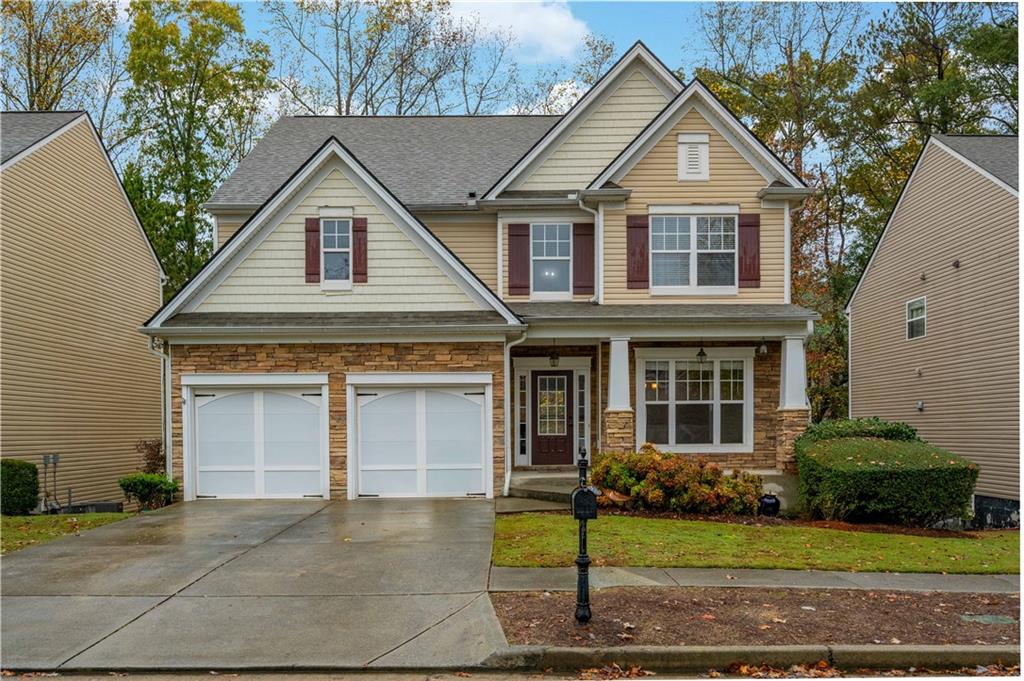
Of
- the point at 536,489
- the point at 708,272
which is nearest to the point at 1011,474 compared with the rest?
the point at 708,272

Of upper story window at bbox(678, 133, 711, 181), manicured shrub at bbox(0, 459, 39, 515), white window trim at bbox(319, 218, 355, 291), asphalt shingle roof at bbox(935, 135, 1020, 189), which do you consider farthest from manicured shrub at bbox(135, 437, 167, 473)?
asphalt shingle roof at bbox(935, 135, 1020, 189)

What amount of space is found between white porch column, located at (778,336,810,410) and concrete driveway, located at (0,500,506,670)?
6.80 meters

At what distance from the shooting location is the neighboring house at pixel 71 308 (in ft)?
55.7

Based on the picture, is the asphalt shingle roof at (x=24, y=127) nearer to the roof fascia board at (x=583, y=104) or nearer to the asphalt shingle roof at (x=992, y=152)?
the roof fascia board at (x=583, y=104)

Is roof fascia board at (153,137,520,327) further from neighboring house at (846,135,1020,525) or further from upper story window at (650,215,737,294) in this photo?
neighboring house at (846,135,1020,525)

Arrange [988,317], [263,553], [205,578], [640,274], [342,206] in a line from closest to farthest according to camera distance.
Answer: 1. [205,578]
2. [263,553]
3. [342,206]
4. [640,274]
5. [988,317]

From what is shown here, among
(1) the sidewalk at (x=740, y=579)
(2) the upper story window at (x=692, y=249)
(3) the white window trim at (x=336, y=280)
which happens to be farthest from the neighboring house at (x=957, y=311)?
(3) the white window trim at (x=336, y=280)

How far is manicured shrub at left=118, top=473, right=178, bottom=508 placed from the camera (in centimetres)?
1445

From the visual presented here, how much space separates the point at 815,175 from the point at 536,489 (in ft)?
73.3

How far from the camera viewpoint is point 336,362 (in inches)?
578

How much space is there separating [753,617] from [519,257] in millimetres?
11105

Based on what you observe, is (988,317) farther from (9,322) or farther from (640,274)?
(9,322)

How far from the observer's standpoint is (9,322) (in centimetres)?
1675

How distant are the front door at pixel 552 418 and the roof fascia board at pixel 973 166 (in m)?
9.75
